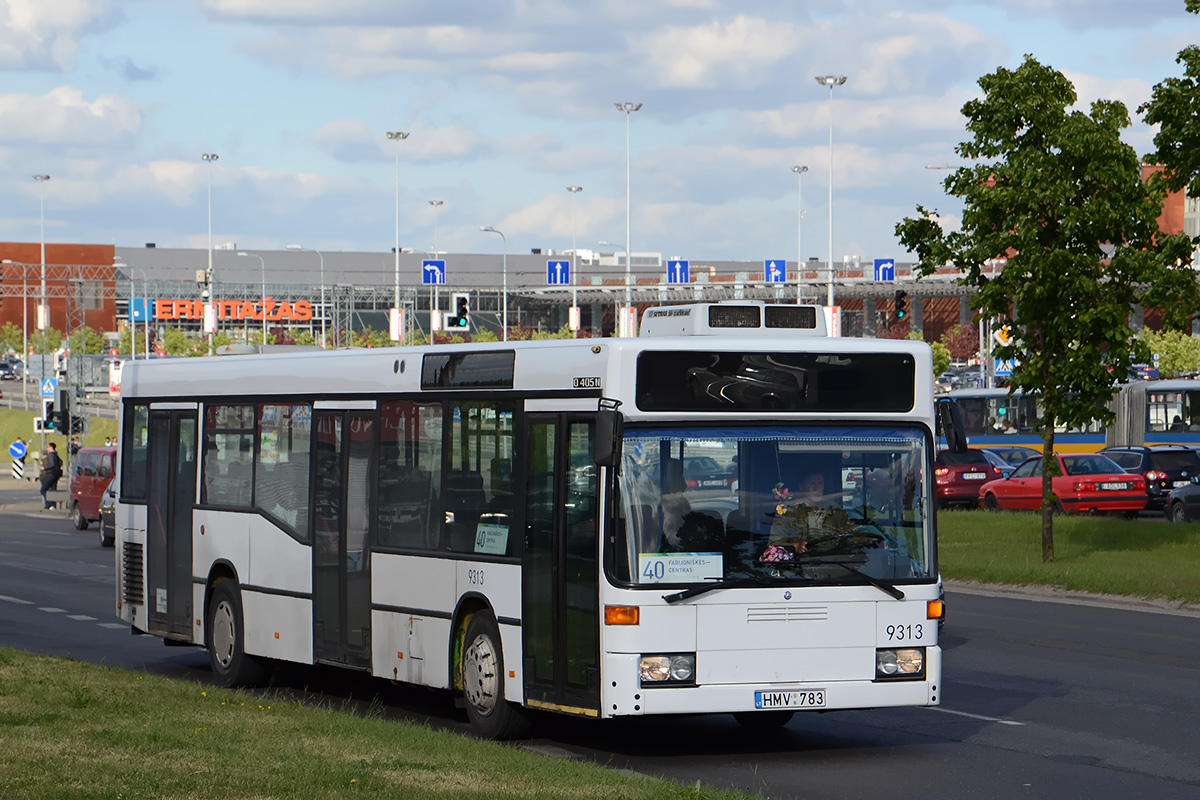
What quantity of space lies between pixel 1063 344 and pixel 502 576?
17032mm

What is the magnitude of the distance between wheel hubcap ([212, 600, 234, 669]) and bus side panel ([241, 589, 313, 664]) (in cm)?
36

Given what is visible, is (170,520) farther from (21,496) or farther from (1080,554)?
(21,496)

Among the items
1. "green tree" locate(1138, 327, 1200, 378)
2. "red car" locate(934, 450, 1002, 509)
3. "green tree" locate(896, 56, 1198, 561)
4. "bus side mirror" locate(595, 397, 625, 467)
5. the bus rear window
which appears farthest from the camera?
"green tree" locate(1138, 327, 1200, 378)

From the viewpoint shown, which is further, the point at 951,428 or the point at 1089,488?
the point at 1089,488

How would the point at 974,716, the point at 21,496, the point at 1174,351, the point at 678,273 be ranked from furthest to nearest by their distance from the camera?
the point at 1174,351 → the point at 678,273 → the point at 21,496 → the point at 974,716

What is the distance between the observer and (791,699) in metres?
10.5

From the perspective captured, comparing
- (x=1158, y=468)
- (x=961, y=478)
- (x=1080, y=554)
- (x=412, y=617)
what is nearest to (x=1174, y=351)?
(x=961, y=478)

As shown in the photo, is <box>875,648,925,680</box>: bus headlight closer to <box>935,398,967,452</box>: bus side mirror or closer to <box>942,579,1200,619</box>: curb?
<box>935,398,967,452</box>: bus side mirror

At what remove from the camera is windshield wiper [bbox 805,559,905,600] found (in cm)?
1064

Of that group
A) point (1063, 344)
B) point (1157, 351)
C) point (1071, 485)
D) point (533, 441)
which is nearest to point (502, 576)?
point (533, 441)

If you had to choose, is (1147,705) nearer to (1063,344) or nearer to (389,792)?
(389,792)

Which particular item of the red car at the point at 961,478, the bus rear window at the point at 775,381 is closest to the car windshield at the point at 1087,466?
the red car at the point at 961,478

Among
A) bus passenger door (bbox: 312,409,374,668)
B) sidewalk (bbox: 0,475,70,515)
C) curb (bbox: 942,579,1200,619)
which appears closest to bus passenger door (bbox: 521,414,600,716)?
bus passenger door (bbox: 312,409,374,668)

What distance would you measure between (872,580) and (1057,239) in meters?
17.1
